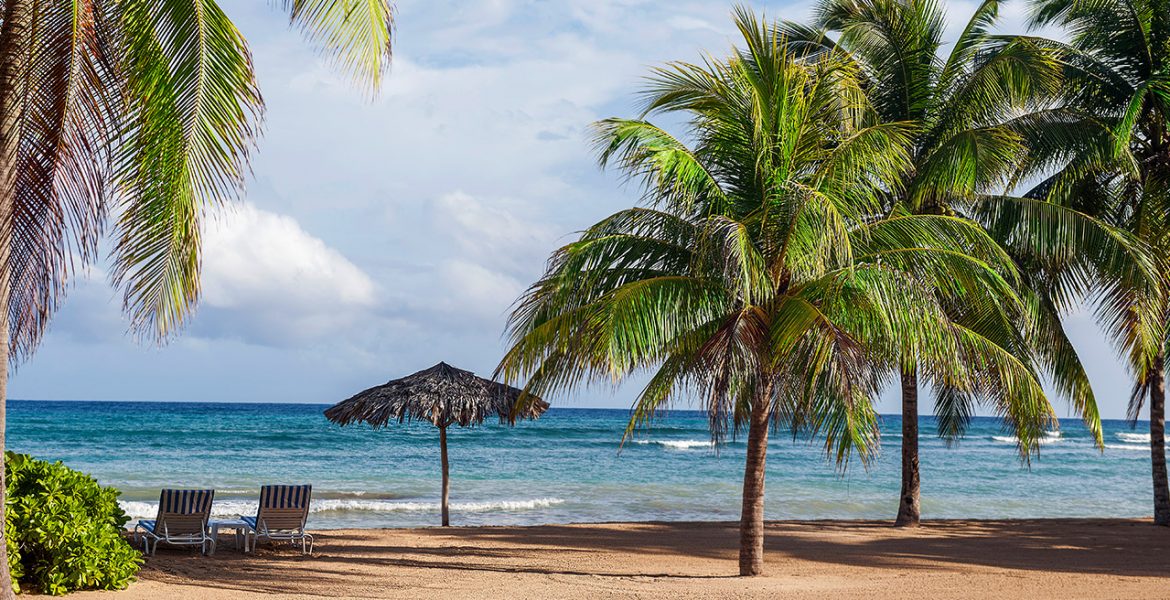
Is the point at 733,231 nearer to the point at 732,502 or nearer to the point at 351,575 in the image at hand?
the point at 351,575

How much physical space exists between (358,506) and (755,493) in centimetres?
1107

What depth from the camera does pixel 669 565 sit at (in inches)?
380

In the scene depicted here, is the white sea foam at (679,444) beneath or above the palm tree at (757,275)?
beneath

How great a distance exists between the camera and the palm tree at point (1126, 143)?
12188 mm

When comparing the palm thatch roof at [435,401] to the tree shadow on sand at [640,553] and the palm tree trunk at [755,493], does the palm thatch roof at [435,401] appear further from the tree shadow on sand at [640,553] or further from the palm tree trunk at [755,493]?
the palm tree trunk at [755,493]

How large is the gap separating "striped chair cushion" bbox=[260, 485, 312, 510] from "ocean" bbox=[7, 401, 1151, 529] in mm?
5821

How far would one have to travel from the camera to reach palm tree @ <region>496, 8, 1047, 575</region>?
7.90 metres

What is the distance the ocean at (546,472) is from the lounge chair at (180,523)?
20.0 ft

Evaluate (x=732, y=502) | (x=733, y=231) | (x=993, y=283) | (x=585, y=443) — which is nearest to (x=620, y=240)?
(x=733, y=231)

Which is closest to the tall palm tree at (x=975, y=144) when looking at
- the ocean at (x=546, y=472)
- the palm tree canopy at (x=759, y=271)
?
the palm tree canopy at (x=759, y=271)

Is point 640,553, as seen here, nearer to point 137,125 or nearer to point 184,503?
point 184,503

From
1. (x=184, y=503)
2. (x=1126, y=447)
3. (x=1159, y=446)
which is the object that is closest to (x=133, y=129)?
(x=184, y=503)

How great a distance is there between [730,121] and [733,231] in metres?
1.36

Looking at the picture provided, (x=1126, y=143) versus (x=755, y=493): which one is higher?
(x=1126, y=143)
